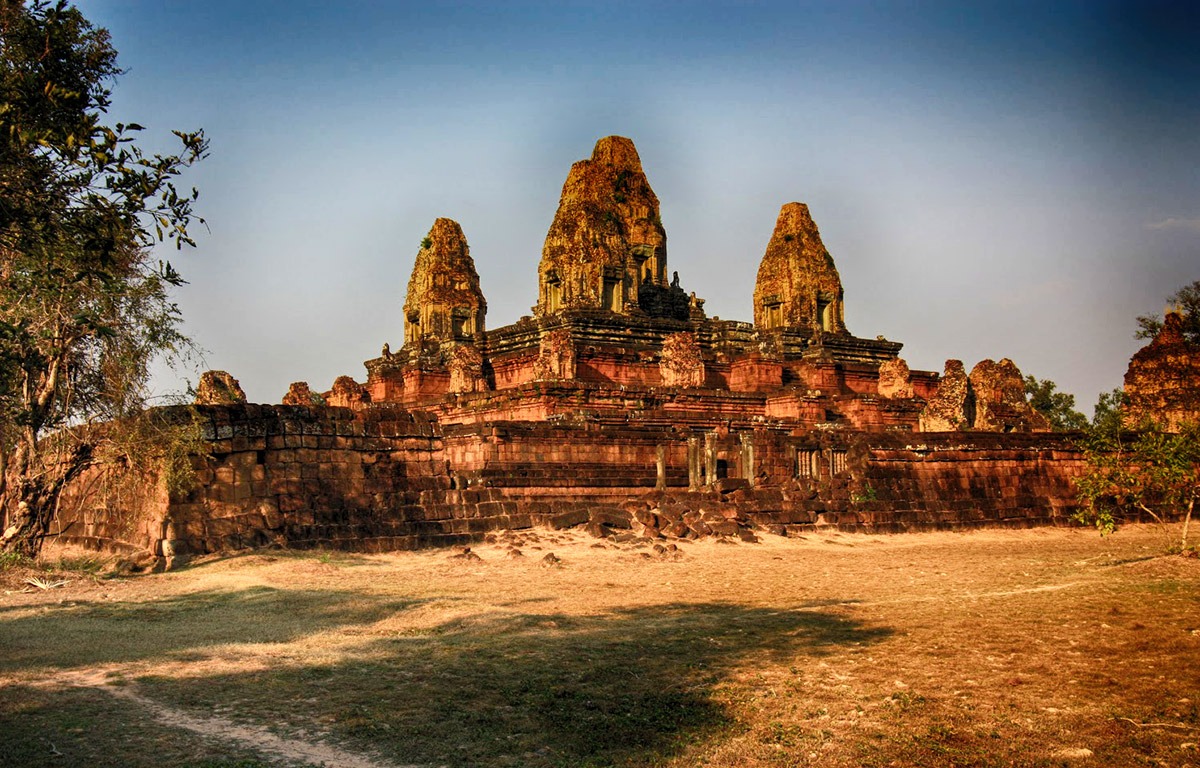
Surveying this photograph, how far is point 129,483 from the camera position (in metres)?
13.6

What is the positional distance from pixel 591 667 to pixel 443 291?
31.7m

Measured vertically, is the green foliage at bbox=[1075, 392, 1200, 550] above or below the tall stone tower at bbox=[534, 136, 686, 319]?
below

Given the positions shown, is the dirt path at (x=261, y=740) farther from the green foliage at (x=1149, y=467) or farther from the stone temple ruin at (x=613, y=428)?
the green foliage at (x=1149, y=467)

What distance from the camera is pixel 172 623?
9984 mm

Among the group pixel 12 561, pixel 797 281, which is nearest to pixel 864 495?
pixel 12 561

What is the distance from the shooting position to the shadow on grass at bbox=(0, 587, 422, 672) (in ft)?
27.8

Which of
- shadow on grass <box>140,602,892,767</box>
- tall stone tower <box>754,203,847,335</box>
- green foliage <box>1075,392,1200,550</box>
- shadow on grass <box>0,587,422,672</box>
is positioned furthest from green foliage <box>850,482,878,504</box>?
tall stone tower <box>754,203,847,335</box>

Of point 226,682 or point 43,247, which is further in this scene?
point 43,247

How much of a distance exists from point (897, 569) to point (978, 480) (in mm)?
7352

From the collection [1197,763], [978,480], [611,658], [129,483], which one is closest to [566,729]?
[611,658]

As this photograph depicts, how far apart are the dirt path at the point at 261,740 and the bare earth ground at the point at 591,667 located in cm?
2

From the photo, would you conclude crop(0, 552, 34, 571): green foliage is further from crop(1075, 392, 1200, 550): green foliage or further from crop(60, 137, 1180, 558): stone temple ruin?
crop(1075, 392, 1200, 550): green foliage

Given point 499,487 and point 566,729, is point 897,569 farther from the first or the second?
point 566,729

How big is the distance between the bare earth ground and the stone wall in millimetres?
1159
